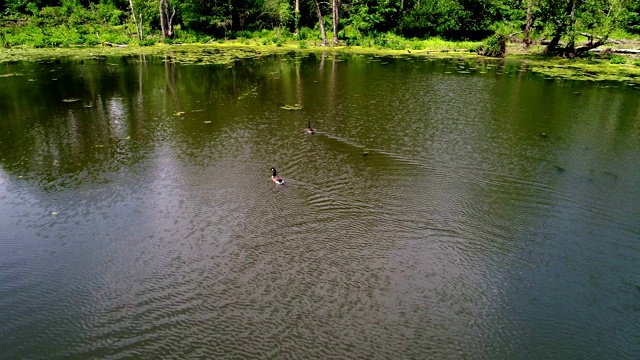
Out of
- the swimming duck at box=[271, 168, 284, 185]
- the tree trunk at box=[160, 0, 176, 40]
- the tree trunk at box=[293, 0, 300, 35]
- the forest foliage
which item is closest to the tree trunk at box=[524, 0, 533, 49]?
the forest foliage

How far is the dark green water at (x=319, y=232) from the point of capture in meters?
6.21

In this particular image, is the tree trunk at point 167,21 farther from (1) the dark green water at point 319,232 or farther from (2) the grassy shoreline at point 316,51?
(1) the dark green water at point 319,232

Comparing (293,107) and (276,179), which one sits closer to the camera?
(276,179)

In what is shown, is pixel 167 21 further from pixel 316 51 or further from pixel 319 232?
pixel 319 232

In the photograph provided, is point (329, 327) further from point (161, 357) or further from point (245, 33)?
point (245, 33)

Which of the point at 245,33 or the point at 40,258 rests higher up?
the point at 245,33

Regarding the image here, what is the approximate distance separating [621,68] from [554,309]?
2544cm

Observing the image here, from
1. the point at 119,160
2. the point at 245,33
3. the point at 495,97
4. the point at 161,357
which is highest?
the point at 245,33

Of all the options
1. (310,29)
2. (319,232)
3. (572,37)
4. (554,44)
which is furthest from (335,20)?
(319,232)

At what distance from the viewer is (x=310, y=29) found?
40875 millimetres

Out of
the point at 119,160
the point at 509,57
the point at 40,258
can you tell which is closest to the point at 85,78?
the point at 119,160

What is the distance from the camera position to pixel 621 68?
26062 mm

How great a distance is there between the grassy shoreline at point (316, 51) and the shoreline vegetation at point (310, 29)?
8 centimetres

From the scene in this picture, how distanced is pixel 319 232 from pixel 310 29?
35.6m
